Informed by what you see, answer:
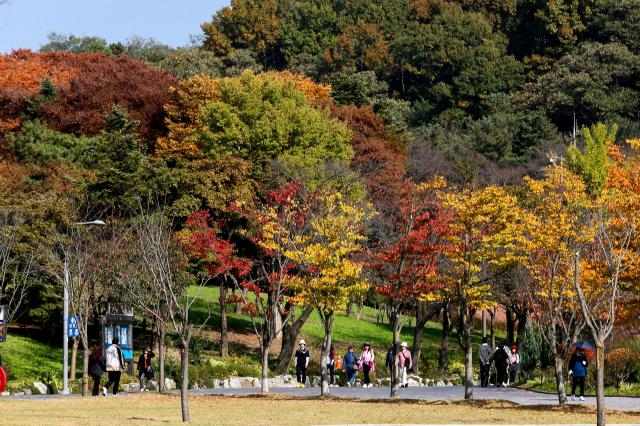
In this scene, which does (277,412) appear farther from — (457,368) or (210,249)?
(457,368)

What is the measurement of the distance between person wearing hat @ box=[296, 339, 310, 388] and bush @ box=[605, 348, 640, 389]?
10750mm

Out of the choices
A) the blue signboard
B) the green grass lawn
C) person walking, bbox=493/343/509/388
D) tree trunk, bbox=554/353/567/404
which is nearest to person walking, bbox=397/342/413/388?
person walking, bbox=493/343/509/388

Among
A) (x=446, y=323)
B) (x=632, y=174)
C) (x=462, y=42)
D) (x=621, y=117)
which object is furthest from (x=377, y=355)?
(x=462, y=42)

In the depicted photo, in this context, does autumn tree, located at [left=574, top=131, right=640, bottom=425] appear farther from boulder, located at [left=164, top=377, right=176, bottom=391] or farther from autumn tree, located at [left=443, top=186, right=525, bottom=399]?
boulder, located at [left=164, top=377, right=176, bottom=391]

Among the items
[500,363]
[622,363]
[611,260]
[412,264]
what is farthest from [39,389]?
[611,260]

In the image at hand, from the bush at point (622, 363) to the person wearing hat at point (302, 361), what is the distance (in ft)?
35.3

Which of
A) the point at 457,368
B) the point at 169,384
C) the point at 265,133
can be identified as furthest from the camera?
the point at 265,133

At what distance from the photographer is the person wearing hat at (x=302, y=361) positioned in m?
43.3

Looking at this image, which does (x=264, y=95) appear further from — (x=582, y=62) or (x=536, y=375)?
(x=582, y=62)

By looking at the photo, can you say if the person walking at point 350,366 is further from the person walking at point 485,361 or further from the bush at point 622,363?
the bush at point 622,363

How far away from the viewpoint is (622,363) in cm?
3778

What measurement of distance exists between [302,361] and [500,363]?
691 cm

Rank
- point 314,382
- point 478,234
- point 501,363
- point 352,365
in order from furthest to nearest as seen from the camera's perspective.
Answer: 1. point 314,382
2. point 352,365
3. point 501,363
4. point 478,234

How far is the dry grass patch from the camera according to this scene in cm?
2575
